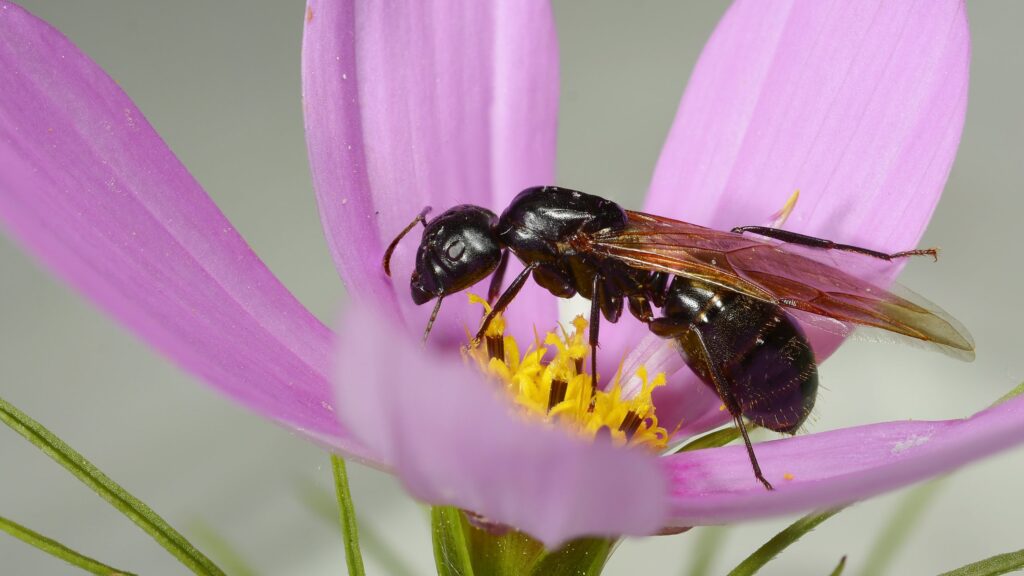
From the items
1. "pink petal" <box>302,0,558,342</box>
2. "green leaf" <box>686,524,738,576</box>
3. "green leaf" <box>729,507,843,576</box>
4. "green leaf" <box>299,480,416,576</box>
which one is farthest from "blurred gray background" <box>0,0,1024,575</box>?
"green leaf" <box>729,507,843,576</box>

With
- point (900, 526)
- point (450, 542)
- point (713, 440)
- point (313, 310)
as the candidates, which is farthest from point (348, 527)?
point (313, 310)

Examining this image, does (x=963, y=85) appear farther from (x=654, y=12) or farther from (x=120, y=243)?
(x=654, y=12)

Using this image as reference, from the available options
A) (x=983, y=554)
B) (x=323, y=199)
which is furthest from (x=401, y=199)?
(x=983, y=554)

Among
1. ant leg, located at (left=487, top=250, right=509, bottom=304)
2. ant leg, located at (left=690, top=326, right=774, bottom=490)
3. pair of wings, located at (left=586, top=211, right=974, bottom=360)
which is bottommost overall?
ant leg, located at (left=690, top=326, right=774, bottom=490)

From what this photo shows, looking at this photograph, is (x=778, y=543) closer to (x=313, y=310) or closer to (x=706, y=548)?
(x=706, y=548)

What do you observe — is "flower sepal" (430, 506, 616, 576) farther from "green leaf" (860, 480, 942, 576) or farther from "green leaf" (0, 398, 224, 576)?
"green leaf" (860, 480, 942, 576)

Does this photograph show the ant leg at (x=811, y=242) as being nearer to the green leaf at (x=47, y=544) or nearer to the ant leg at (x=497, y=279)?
the ant leg at (x=497, y=279)
